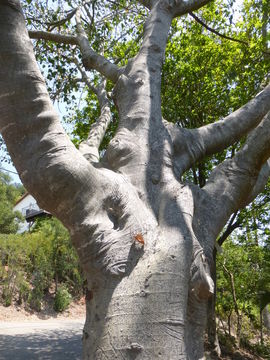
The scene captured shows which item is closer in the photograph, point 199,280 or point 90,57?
point 199,280

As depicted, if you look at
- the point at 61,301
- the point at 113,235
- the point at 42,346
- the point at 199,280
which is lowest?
the point at 42,346

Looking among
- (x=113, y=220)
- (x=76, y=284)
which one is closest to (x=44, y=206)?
(x=113, y=220)

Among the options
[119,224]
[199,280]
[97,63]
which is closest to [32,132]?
[119,224]

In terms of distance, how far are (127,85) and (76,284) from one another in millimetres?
11897

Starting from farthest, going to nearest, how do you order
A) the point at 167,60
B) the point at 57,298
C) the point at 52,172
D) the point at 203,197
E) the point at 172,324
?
the point at 57,298, the point at 167,60, the point at 203,197, the point at 52,172, the point at 172,324

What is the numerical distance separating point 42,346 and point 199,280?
6.88 m

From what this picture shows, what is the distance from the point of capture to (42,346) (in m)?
7.39

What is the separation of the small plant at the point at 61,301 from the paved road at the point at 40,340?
1126 mm

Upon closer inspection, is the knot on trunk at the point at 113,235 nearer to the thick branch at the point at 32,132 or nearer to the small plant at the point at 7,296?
the thick branch at the point at 32,132

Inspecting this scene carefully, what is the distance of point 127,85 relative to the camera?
114 inches

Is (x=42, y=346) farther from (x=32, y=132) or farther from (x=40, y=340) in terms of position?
(x=32, y=132)

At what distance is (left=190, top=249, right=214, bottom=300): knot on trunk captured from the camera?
1.72m

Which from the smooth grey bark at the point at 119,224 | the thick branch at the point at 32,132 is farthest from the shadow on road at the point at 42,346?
the thick branch at the point at 32,132

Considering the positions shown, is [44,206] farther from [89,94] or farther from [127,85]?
[89,94]
